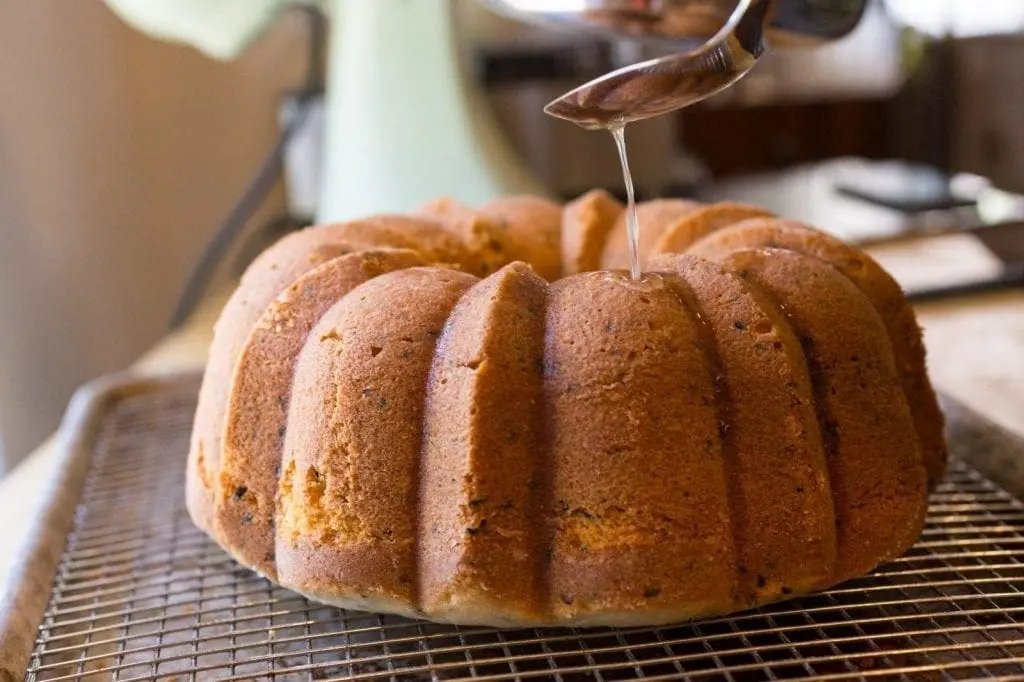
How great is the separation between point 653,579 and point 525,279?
28 centimetres

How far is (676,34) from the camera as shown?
48.4 inches

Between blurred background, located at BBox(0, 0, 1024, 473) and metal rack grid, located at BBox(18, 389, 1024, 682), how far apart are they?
2.53 ft

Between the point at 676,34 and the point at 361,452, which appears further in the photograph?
the point at 676,34

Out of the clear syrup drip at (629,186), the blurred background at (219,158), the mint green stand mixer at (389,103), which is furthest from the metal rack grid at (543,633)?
the mint green stand mixer at (389,103)

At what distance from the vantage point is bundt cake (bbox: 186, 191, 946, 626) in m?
0.77

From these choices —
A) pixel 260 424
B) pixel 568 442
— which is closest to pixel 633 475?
pixel 568 442

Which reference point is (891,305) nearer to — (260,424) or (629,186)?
(629,186)

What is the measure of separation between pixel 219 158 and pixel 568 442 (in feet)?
6.38

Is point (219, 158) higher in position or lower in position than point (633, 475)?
lower

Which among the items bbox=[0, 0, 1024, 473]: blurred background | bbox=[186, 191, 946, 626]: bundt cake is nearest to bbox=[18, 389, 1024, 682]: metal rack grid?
bbox=[186, 191, 946, 626]: bundt cake

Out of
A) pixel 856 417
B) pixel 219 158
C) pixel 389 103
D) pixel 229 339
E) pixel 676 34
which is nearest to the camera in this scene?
pixel 856 417

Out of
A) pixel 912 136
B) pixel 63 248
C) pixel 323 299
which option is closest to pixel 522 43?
pixel 912 136

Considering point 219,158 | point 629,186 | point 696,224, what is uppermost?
point 629,186

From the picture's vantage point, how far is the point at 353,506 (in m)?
0.81
